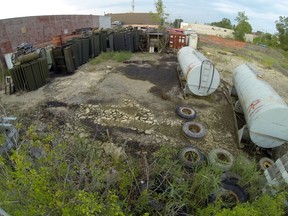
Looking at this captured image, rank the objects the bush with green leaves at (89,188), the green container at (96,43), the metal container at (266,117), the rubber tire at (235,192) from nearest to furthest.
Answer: the bush with green leaves at (89,188) < the rubber tire at (235,192) < the metal container at (266,117) < the green container at (96,43)

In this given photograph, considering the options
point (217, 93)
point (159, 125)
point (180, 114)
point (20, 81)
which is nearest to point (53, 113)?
point (20, 81)

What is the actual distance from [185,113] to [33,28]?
1466 cm

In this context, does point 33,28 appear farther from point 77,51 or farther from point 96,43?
point 77,51

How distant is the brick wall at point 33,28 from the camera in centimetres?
1334

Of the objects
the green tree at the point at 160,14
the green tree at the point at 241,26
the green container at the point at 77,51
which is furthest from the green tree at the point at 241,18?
the green container at the point at 77,51

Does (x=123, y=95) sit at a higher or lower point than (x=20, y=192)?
lower

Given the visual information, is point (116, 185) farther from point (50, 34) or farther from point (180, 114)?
point (50, 34)

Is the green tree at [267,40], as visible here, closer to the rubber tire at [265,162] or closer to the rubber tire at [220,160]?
the rubber tire at [265,162]

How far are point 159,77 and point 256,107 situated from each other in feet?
21.7

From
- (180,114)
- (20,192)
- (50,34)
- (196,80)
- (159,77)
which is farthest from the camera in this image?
(50,34)

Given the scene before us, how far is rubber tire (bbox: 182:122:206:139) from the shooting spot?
718 cm

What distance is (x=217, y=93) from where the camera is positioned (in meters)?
10.6

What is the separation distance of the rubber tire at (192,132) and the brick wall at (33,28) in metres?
12.0

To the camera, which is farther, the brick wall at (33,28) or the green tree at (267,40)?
the green tree at (267,40)
